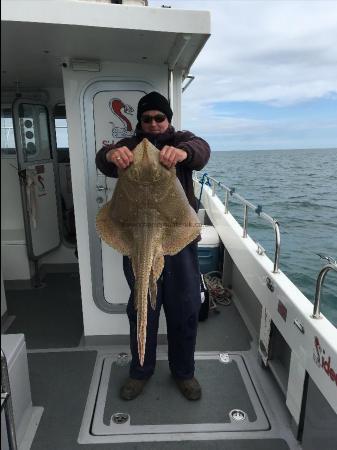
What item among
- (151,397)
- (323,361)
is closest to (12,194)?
(151,397)

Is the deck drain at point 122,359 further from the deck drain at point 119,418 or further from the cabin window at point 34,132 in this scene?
the cabin window at point 34,132

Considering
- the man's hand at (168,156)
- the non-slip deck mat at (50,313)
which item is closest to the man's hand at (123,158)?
the man's hand at (168,156)

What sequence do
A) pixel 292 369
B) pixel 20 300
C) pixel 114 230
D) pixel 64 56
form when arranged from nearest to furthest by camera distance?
pixel 114 230, pixel 292 369, pixel 64 56, pixel 20 300

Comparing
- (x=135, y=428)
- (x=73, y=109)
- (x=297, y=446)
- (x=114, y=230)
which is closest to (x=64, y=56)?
(x=73, y=109)

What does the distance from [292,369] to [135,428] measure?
119cm

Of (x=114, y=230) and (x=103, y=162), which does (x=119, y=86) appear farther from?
(x=114, y=230)

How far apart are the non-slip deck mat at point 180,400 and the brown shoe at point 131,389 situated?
0.14 feet

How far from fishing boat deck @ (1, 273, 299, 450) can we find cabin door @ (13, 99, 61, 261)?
126cm

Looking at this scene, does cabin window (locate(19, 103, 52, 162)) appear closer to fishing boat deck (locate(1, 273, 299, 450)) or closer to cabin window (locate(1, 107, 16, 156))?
cabin window (locate(1, 107, 16, 156))

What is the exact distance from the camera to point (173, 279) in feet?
8.66

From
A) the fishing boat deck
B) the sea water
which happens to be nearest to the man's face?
the fishing boat deck

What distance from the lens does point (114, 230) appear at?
211 centimetres

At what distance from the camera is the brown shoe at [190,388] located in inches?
112

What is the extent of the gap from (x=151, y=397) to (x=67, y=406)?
650 millimetres
